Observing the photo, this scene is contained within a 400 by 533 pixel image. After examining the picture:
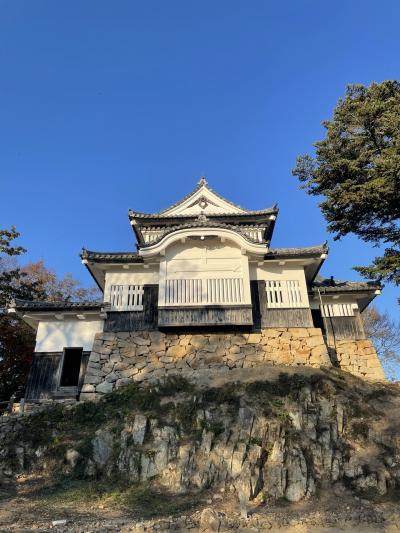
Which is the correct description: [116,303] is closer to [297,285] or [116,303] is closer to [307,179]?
[297,285]

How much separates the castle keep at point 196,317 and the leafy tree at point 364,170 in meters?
2.02

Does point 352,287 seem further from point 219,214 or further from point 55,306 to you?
point 55,306

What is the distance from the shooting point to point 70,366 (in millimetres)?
17938

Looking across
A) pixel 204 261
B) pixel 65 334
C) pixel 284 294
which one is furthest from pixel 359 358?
pixel 65 334

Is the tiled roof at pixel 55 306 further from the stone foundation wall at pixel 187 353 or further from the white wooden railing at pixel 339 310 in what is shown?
the white wooden railing at pixel 339 310

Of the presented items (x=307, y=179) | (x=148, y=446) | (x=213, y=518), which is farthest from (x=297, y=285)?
(x=213, y=518)

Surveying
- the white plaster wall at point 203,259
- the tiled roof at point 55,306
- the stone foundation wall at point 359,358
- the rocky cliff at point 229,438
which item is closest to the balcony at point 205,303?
the white plaster wall at point 203,259

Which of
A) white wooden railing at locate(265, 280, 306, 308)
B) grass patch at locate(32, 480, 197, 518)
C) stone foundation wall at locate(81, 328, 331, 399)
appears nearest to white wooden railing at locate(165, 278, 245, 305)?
stone foundation wall at locate(81, 328, 331, 399)

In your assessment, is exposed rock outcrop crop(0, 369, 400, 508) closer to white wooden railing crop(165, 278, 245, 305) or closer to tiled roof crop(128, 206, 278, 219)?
white wooden railing crop(165, 278, 245, 305)

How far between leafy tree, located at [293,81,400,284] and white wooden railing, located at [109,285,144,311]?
28.7 feet

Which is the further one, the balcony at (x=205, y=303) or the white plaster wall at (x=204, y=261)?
the white plaster wall at (x=204, y=261)

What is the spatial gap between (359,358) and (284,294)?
4.11 m

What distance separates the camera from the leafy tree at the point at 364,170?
1525 cm

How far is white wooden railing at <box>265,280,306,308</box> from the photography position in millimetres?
16984
